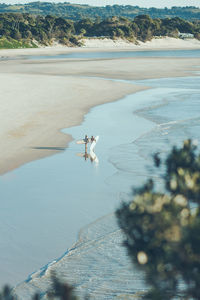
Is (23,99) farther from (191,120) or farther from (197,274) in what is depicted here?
(197,274)

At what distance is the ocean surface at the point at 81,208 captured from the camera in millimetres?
8984

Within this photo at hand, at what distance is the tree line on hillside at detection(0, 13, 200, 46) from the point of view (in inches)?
4213

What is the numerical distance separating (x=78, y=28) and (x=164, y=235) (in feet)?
432

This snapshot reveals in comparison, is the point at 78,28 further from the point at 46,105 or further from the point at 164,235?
the point at 164,235

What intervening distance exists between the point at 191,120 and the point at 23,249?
17089 mm

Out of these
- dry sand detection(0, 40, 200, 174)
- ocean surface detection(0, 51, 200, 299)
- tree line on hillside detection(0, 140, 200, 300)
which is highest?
tree line on hillside detection(0, 140, 200, 300)

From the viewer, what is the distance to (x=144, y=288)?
8508 millimetres

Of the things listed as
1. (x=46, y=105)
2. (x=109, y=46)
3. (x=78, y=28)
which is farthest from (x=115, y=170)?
(x=78, y=28)

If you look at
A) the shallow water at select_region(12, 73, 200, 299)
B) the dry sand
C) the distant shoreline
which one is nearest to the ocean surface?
the shallow water at select_region(12, 73, 200, 299)

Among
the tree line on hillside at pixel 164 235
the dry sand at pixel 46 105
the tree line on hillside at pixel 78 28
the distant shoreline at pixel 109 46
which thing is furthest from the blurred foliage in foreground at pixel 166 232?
the tree line on hillside at pixel 78 28

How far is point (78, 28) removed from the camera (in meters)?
131

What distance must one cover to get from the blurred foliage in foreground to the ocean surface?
28.3 inches

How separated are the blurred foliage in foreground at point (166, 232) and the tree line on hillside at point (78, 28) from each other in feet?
334

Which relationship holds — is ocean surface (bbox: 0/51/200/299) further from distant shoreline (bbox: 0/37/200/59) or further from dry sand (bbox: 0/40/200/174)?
distant shoreline (bbox: 0/37/200/59)
